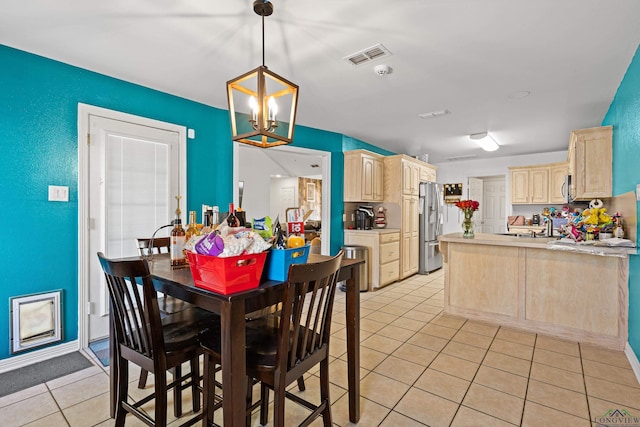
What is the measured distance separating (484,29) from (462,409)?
2457mm

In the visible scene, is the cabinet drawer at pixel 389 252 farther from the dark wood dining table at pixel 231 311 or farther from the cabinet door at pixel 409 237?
the dark wood dining table at pixel 231 311

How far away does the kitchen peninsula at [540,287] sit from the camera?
275 centimetres

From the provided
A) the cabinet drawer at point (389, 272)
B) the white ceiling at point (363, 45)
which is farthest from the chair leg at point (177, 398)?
the cabinet drawer at point (389, 272)

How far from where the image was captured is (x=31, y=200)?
2.48 meters

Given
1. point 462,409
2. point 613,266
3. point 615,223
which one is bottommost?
point 462,409

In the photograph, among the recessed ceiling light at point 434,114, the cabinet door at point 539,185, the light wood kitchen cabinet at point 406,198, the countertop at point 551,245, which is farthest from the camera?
the cabinet door at point 539,185

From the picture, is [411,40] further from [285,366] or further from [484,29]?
[285,366]

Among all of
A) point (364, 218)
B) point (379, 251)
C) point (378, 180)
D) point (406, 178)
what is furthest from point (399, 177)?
point (379, 251)

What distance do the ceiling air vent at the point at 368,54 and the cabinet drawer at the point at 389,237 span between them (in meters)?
2.75

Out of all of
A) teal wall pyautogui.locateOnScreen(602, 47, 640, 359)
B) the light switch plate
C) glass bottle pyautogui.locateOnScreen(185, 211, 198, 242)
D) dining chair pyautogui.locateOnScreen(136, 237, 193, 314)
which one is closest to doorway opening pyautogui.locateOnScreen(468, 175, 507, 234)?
teal wall pyautogui.locateOnScreen(602, 47, 640, 359)

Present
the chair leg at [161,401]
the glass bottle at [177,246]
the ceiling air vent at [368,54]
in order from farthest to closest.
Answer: the ceiling air vent at [368,54] → the glass bottle at [177,246] → the chair leg at [161,401]

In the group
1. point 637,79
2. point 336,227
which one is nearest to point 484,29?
point 637,79

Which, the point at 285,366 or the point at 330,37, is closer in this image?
the point at 285,366

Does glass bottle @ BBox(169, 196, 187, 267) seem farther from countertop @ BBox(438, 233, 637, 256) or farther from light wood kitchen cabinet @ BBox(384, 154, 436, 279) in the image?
light wood kitchen cabinet @ BBox(384, 154, 436, 279)
